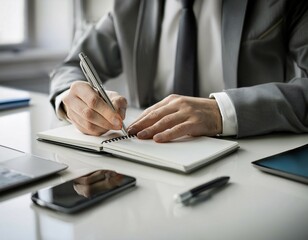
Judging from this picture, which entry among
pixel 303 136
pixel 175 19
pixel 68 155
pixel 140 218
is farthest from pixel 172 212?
pixel 175 19

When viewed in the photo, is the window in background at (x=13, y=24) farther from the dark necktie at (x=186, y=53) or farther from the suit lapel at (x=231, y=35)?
the suit lapel at (x=231, y=35)

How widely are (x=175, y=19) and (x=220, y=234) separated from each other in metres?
0.99

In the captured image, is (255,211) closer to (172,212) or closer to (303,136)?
(172,212)

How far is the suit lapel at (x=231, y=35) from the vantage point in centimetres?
123

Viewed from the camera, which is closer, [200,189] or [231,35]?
[200,189]

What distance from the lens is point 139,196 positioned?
656 mm

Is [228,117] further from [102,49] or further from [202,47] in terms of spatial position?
[102,49]

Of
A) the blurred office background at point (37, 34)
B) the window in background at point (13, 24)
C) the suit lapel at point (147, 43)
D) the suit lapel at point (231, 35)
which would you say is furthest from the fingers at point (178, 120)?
the window in background at point (13, 24)

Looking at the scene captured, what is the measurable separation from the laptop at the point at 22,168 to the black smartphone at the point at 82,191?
0.18 feet

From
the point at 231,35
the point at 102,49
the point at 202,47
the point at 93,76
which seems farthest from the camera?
the point at 102,49

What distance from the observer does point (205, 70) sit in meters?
1.39

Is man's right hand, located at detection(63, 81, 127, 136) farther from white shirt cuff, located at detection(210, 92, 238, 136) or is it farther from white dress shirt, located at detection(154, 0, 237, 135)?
white dress shirt, located at detection(154, 0, 237, 135)

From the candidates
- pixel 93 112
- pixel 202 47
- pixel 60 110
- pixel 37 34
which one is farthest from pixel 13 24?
pixel 93 112

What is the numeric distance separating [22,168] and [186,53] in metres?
0.73
